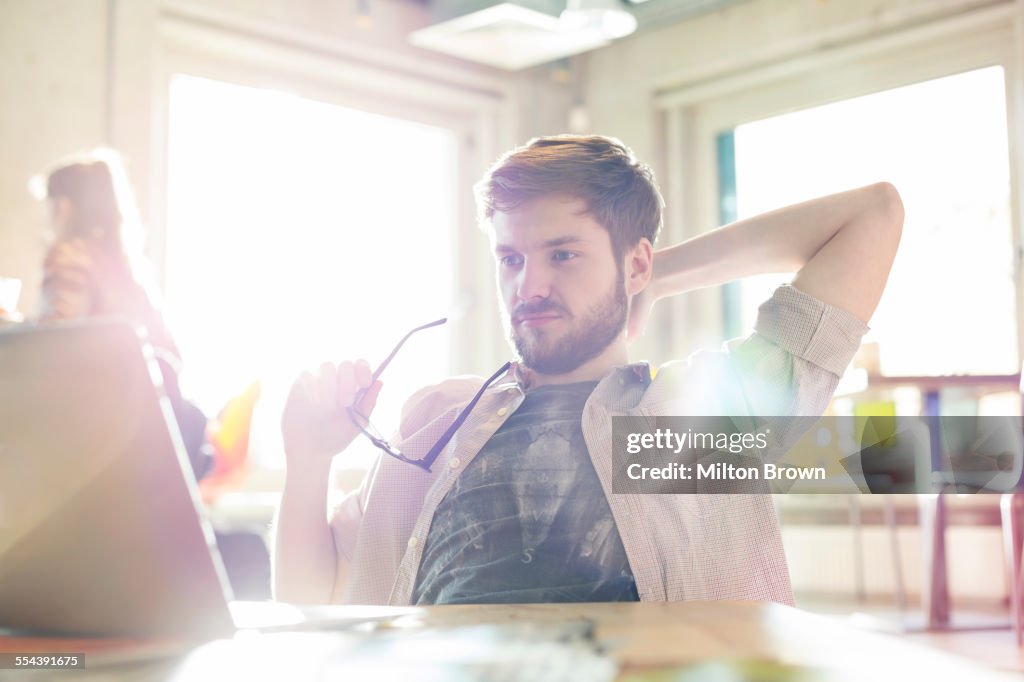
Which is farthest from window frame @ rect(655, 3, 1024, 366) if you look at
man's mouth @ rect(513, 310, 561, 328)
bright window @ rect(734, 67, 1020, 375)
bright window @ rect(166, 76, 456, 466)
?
man's mouth @ rect(513, 310, 561, 328)

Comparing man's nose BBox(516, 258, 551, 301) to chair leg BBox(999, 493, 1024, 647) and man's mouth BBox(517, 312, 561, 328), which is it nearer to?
man's mouth BBox(517, 312, 561, 328)

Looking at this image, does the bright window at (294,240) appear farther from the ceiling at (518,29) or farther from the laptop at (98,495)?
the laptop at (98,495)

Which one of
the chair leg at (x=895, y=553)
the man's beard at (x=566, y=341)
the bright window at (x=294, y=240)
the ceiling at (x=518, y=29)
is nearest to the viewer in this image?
the man's beard at (x=566, y=341)

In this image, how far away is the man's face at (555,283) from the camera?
51.8 inches

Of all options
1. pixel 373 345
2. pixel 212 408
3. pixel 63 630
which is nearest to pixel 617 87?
pixel 373 345

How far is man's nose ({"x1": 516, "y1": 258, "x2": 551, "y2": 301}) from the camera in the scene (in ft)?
4.31

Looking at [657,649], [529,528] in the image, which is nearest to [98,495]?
[657,649]

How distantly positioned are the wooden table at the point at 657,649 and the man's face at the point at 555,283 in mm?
678

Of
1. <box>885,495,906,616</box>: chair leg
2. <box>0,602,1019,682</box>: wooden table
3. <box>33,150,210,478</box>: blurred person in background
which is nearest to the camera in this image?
<box>0,602,1019,682</box>: wooden table

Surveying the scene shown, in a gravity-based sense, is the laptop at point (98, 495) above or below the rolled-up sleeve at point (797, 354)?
below

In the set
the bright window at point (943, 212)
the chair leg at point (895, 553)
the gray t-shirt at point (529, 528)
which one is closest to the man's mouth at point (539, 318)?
the gray t-shirt at point (529, 528)

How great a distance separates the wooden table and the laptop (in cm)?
3

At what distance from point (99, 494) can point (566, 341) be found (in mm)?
824

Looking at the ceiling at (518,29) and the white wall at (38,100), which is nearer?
the white wall at (38,100)
